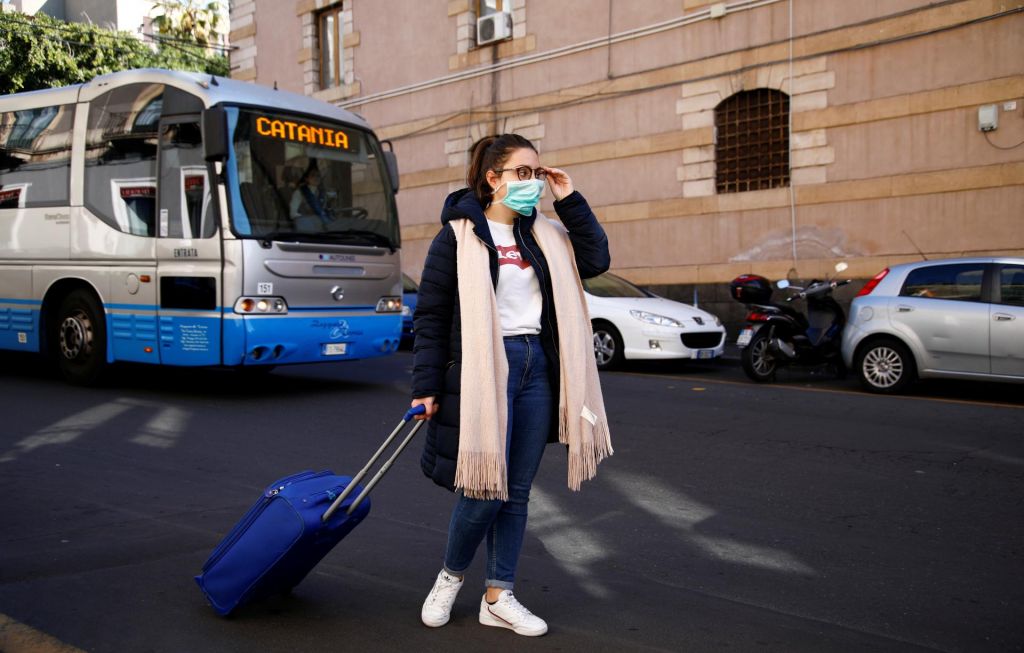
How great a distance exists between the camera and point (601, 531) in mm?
5227

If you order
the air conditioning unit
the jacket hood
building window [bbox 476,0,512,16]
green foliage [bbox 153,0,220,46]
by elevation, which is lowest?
the jacket hood

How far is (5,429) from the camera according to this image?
8.04m

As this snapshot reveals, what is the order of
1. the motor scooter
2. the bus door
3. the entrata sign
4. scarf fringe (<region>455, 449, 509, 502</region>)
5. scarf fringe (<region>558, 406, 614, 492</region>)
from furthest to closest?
the motor scooter → the entrata sign → the bus door → scarf fringe (<region>558, 406, 614, 492</region>) → scarf fringe (<region>455, 449, 509, 502</region>)

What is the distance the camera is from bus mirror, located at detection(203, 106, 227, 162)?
9.15m

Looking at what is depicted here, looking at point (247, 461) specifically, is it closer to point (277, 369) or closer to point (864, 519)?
point (864, 519)

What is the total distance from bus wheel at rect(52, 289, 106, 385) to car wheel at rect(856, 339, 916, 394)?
804cm

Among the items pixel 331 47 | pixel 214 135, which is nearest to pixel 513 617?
pixel 214 135

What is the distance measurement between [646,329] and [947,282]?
3.66m

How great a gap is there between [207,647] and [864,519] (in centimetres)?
360

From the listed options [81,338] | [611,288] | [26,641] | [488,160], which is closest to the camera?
[26,641]

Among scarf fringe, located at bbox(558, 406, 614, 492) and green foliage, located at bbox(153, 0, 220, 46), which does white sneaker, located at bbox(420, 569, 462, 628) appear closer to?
scarf fringe, located at bbox(558, 406, 614, 492)

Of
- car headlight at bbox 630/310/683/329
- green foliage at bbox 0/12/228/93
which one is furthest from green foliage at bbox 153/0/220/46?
car headlight at bbox 630/310/683/329

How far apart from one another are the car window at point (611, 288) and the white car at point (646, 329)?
16 mm

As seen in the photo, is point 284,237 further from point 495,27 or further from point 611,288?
point 495,27
